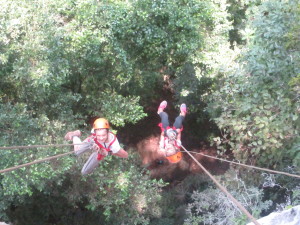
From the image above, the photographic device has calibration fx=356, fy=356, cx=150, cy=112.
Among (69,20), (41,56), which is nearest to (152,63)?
(69,20)

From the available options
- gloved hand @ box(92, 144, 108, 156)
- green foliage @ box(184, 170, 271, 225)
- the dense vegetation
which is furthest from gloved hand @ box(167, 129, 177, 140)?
green foliage @ box(184, 170, 271, 225)

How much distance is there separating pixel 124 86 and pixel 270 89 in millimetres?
3916

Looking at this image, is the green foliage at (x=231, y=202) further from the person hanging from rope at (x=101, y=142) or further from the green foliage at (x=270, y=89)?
the person hanging from rope at (x=101, y=142)

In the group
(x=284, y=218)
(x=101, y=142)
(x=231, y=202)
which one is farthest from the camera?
(x=231, y=202)

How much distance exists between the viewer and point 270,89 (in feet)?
22.4

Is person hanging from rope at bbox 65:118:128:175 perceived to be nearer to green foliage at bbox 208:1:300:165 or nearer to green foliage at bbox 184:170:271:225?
green foliage at bbox 208:1:300:165

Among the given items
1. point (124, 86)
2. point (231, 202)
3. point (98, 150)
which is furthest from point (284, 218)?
point (124, 86)

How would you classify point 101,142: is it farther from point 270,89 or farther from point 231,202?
point 231,202

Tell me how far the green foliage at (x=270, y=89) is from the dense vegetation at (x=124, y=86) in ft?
0.08

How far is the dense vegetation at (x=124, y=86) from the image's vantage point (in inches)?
249

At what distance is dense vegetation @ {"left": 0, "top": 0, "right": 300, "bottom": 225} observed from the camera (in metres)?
6.34

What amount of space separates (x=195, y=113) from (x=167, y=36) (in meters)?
4.66

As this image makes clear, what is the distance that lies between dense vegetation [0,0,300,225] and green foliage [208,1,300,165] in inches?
0.9

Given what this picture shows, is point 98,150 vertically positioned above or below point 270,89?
below
